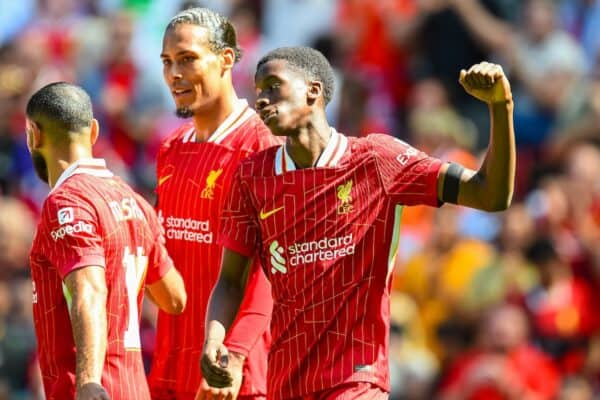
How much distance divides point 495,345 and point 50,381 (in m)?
4.99

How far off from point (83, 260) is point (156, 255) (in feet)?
2.15

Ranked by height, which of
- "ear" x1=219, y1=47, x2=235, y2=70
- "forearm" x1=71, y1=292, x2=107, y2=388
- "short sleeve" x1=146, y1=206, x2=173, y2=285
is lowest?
"forearm" x1=71, y1=292, x2=107, y2=388

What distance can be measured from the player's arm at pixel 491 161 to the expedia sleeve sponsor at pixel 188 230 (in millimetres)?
1547

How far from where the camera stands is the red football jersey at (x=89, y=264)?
686cm

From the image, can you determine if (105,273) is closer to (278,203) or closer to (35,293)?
(35,293)

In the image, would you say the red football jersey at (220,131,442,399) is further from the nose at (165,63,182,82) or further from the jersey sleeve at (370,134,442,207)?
the nose at (165,63,182,82)

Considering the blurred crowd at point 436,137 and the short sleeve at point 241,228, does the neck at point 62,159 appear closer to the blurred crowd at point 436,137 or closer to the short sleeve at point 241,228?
the short sleeve at point 241,228

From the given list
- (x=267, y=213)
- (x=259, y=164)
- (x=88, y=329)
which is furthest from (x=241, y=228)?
(x=88, y=329)

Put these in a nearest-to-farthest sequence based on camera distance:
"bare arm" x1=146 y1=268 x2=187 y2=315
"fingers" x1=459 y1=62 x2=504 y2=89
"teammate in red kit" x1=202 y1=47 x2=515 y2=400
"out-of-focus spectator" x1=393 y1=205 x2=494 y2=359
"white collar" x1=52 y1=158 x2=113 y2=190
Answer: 1. "fingers" x1=459 y1=62 x2=504 y2=89
2. "teammate in red kit" x1=202 y1=47 x2=515 y2=400
3. "white collar" x1=52 y1=158 x2=113 y2=190
4. "bare arm" x1=146 y1=268 x2=187 y2=315
5. "out-of-focus spectator" x1=393 y1=205 x2=494 y2=359

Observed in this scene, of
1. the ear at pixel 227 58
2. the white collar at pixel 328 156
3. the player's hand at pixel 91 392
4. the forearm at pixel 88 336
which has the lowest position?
the player's hand at pixel 91 392

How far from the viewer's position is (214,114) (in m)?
8.09

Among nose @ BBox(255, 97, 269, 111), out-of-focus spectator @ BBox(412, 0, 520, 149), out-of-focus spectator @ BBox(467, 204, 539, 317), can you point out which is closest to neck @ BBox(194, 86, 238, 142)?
nose @ BBox(255, 97, 269, 111)

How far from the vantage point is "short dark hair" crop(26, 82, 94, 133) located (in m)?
7.16

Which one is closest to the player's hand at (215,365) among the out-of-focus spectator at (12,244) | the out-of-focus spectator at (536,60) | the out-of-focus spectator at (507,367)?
the out-of-focus spectator at (507,367)
